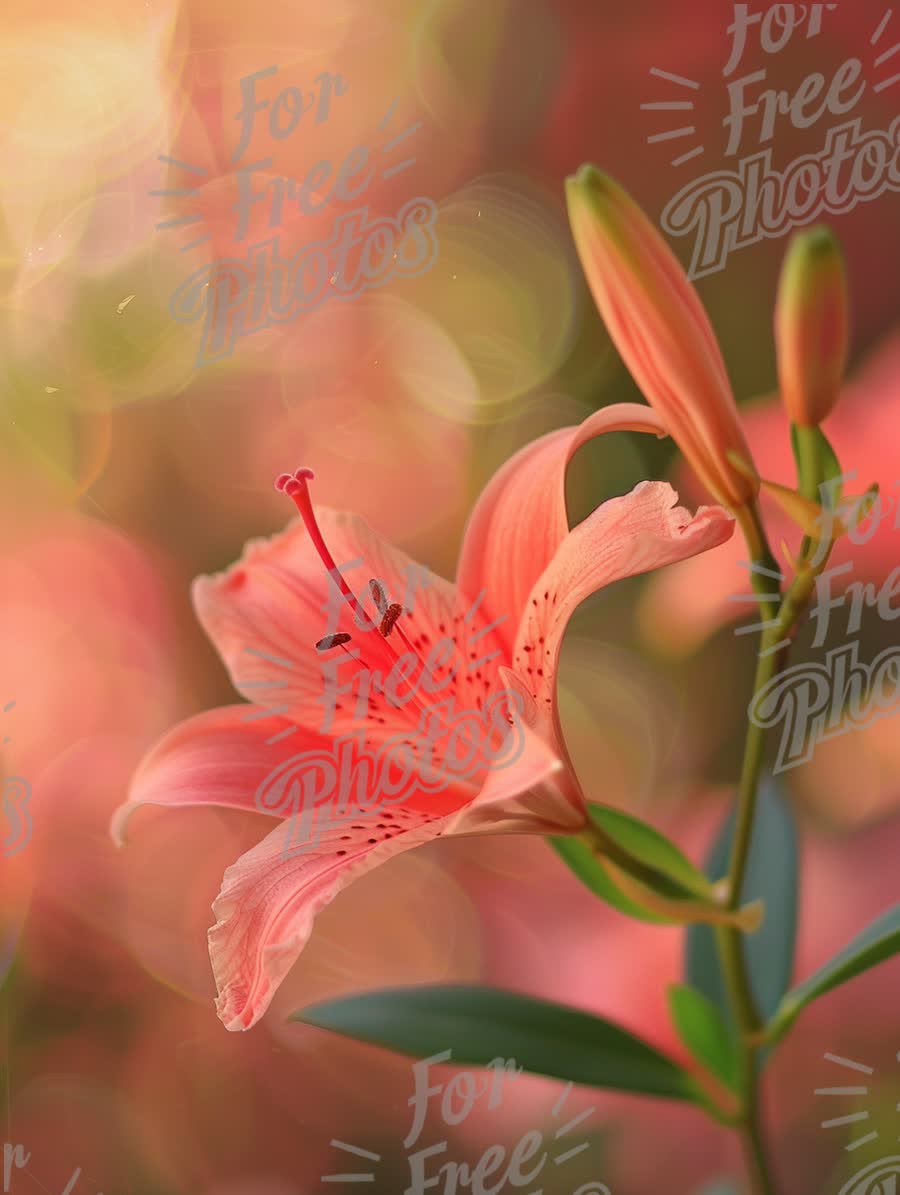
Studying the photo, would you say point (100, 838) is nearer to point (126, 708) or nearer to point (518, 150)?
point (126, 708)

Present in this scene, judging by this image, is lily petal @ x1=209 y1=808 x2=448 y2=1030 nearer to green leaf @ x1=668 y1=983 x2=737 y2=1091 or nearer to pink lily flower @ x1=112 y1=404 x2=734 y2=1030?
pink lily flower @ x1=112 y1=404 x2=734 y2=1030

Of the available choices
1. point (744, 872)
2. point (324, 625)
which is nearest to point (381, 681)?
point (324, 625)

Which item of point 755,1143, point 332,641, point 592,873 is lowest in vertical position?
point 755,1143

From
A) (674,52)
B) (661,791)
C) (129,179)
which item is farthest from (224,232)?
(661,791)

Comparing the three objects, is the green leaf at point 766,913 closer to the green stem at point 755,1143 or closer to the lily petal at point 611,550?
the green stem at point 755,1143

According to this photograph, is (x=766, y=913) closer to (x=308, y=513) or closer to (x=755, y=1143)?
(x=755, y=1143)

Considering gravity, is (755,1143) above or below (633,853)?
below

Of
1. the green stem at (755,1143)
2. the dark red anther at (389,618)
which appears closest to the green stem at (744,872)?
the green stem at (755,1143)
